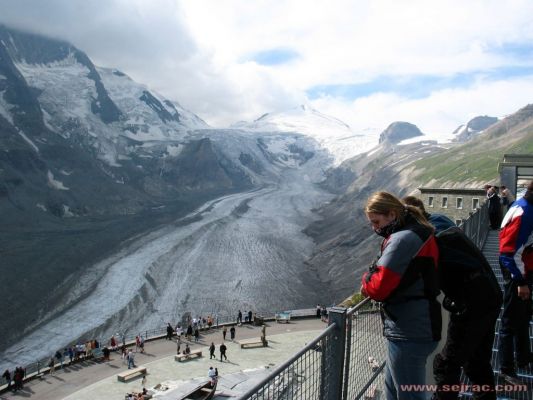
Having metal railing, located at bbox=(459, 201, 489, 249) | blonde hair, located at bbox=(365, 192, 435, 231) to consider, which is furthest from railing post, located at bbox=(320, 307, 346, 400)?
metal railing, located at bbox=(459, 201, 489, 249)

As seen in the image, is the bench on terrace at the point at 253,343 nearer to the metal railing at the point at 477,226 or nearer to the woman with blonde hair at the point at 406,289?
the metal railing at the point at 477,226

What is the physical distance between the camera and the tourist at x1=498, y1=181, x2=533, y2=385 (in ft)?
21.0

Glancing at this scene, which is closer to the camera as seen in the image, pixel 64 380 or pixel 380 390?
pixel 380 390

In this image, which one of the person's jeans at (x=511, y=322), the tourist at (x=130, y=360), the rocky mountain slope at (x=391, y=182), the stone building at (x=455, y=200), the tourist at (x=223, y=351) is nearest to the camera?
the person's jeans at (x=511, y=322)

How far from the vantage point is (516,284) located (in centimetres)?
674

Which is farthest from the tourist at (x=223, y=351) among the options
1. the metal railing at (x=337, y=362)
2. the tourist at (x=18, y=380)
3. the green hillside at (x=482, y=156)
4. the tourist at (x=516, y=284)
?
the green hillside at (x=482, y=156)

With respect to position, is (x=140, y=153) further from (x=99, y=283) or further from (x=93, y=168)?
(x=99, y=283)

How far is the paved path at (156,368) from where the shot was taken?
2605 cm

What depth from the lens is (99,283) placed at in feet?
232

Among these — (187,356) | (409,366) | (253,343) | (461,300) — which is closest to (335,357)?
(409,366)

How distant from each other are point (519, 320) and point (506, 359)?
59 cm

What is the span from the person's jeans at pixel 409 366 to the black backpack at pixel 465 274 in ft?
2.09

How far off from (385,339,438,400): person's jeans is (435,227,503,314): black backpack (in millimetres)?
636

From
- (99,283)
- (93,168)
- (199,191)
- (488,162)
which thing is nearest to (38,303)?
(99,283)
